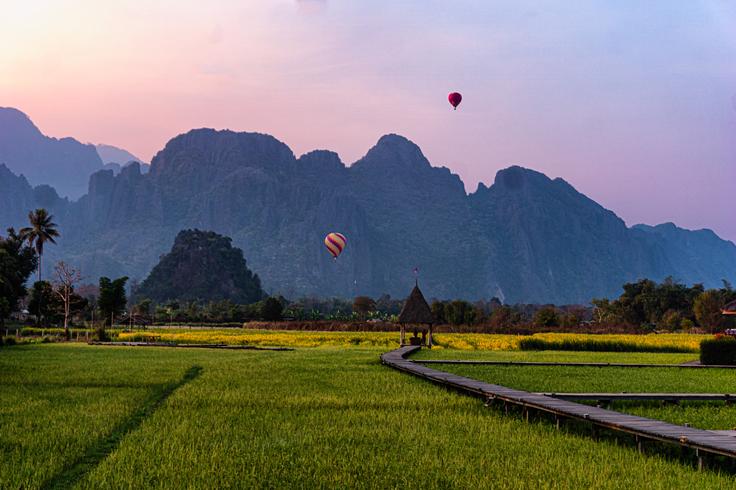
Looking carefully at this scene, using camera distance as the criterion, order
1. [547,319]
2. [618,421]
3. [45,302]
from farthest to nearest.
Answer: [547,319] → [45,302] → [618,421]

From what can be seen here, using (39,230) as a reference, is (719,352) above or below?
below

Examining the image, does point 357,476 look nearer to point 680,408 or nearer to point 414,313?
point 680,408

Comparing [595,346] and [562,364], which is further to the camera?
[595,346]

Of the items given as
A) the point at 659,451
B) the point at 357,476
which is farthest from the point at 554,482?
the point at 659,451

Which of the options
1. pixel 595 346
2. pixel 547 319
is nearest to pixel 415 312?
pixel 595 346

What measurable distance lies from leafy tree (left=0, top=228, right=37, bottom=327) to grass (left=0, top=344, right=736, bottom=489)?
50350 mm

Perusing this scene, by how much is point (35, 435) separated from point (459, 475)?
6811 millimetres

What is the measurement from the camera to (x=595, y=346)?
47.6 m

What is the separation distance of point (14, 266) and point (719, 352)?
2877 inches

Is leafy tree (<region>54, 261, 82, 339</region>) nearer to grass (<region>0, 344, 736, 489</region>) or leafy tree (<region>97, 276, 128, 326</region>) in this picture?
leafy tree (<region>97, 276, 128, 326</region>)

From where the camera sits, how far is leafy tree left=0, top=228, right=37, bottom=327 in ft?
244

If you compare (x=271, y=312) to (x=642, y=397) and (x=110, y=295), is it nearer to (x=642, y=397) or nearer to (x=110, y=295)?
(x=110, y=295)

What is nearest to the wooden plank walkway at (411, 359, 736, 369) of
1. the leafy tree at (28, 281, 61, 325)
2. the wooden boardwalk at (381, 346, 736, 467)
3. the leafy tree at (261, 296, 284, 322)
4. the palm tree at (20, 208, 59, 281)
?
the wooden boardwalk at (381, 346, 736, 467)

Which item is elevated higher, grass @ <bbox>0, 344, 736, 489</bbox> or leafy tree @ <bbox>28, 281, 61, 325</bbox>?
leafy tree @ <bbox>28, 281, 61, 325</bbox>
